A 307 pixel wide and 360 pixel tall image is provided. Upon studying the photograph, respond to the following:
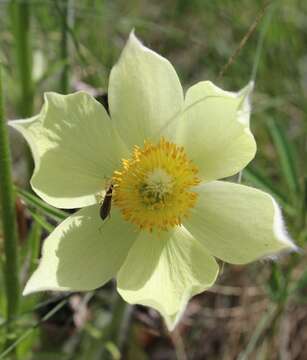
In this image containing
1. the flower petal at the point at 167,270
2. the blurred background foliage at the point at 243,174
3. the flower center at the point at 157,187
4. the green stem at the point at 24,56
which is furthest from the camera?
the green stem at the point at 24,56

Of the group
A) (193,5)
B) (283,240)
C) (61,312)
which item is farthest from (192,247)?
(193,5)

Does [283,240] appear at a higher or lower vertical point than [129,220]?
higher

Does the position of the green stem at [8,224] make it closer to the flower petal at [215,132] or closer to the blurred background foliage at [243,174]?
the blurred background foliage at [243,174]

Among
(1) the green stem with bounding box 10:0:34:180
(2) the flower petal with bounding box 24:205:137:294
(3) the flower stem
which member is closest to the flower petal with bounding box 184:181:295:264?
(2) the flower petal with bounding box 24:205:137:294

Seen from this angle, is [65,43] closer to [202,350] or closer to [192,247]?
[192,247]

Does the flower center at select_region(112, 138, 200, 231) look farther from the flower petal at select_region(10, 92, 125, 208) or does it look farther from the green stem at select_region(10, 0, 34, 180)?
the green stem at select_region(10, 0, 34, 180)

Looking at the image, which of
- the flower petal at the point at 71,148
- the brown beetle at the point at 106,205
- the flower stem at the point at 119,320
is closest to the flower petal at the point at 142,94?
the flower petal at the point at 71,148
